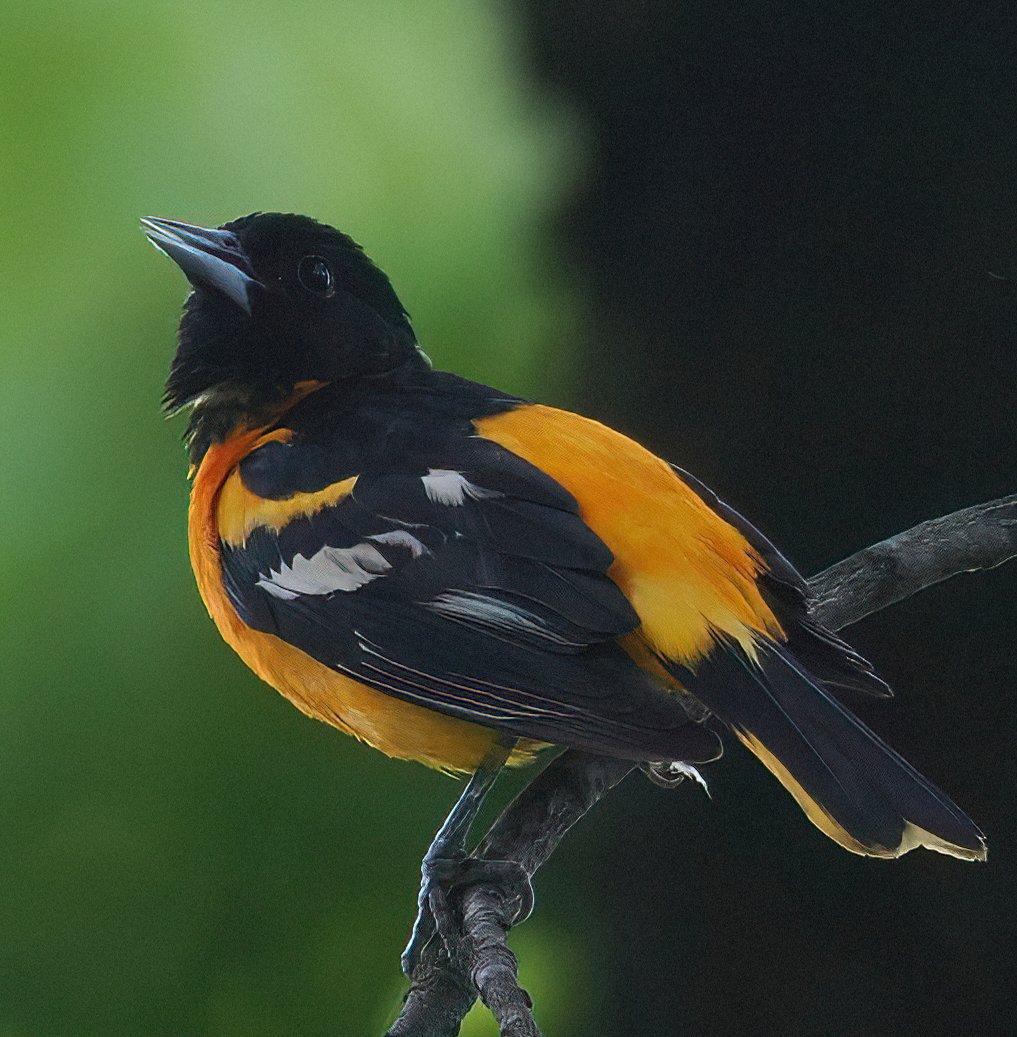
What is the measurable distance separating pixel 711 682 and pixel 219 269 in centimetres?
57

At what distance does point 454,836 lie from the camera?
1020 mm

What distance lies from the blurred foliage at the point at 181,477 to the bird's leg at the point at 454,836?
434mm

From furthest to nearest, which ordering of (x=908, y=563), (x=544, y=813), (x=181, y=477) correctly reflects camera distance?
(x=181, y=477), (x=908, y=563), (x=544, y=813)

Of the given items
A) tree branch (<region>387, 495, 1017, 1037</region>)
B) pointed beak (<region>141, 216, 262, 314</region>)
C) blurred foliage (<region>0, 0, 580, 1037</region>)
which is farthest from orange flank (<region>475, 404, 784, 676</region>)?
blurred foliage (<region>0, 0, 580, 1037</region>)

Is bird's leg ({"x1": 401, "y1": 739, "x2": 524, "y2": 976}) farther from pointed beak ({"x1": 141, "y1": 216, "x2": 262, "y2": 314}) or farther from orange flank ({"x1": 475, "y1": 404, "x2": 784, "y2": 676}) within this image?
pointed beak ({"x1": 141, "y1": 216, "x2": 262, "y2": 314})

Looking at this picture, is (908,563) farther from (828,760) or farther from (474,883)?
(474,883)

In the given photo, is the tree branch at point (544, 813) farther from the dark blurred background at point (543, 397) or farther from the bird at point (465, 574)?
the dark blurred background at point (543, 397)

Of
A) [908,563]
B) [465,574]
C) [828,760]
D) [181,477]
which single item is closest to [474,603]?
[465,574]

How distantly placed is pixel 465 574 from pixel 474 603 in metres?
0.02

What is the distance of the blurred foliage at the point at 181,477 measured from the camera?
147 cm

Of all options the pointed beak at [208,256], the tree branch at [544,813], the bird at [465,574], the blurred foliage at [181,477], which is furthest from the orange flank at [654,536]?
the blurred foliage at [181,477]

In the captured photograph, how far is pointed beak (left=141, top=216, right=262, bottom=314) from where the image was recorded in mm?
1182

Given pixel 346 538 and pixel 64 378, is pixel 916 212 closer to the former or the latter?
pixel 346 538

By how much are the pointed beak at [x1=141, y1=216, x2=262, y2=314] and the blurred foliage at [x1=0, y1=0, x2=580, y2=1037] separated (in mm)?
291
